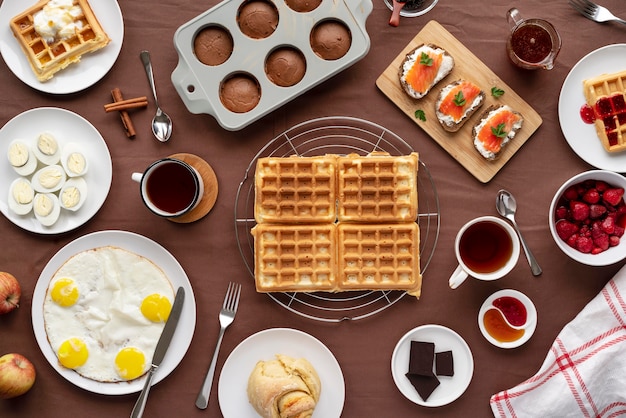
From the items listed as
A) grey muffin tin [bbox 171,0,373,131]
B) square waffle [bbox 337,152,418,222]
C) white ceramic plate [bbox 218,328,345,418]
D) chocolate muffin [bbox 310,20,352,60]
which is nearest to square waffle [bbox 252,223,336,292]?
square waffle [bbox 337,152,418,222]

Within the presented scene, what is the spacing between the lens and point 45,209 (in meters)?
3.56

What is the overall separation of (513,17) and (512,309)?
1803 millimetres

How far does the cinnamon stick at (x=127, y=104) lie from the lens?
3.65 m

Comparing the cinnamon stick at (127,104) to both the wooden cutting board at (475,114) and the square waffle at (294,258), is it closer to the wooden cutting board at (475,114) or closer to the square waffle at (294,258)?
the square waffle at (294,258)

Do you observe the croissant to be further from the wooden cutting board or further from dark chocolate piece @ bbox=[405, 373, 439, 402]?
the wooden cutting board

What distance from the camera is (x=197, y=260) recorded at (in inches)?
145

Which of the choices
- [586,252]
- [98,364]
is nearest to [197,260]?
[98,364]

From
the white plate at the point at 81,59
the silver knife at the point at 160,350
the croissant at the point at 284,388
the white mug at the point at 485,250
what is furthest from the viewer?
the white plate at the point at 81,59

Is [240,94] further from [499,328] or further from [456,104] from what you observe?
[499,328]

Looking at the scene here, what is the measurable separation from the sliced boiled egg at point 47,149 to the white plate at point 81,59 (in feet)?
0.97

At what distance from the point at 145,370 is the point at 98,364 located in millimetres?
294

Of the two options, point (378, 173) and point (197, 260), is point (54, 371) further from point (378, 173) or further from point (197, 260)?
point (378, 173)

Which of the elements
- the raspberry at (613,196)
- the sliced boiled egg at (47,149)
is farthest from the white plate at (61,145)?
the raspberry at (613,196)

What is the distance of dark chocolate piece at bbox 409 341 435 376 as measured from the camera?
3531 millimetres
